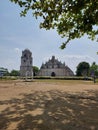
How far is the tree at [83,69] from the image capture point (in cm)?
15712

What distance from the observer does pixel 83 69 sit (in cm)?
15825

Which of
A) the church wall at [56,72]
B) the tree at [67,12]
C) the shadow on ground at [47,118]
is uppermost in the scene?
the church wall at [56,72]

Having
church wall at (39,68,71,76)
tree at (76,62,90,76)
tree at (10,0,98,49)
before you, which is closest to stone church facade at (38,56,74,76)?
church wall at (39,68,71,76)

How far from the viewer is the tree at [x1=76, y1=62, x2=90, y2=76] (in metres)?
157

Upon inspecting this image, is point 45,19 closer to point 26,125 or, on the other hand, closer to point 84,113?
point 84,113

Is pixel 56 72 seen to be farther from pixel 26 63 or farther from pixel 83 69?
pixel 26 63

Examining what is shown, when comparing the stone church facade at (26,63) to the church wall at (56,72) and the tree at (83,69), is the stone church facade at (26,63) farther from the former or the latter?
the tree at (83,69)

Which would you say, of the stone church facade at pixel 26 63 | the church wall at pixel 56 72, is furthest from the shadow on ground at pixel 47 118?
the church wall at pixel 56 72

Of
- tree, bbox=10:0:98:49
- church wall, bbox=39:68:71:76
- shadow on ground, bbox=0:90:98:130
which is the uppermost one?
church wall, bbox=39:68:71:76

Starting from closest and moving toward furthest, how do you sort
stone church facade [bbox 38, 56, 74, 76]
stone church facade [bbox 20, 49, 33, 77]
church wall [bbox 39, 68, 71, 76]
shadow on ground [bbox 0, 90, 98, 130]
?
shadow on ground [bbox 0, 90, 98, 130], stone church facade [bbox 20, 49, 33, 77], church wall [bbox 39, 68, 71, 76], stone church facade [bbox 38, 56, 74, 76]

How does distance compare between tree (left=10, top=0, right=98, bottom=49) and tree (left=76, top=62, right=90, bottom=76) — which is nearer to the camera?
tree (left=10, top=0, right=98, bottom=49)

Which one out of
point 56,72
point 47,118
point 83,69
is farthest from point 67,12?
point 56,72

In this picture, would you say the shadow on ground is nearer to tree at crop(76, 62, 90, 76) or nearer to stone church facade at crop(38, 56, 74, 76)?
tree at crop(76, 62, 90, 76)

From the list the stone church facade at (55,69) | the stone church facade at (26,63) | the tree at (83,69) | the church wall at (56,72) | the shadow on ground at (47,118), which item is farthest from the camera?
the stone church facade at (55,69)
